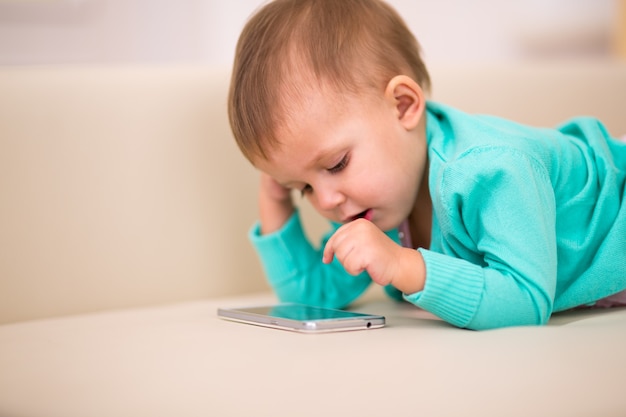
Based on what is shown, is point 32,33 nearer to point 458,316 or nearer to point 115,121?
point 115,121

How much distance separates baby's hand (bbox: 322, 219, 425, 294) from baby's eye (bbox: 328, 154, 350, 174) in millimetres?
137

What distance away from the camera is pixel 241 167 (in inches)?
56.8

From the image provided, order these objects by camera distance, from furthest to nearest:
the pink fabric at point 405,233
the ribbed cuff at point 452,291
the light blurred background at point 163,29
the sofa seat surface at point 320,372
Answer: the light blurred background at point 163,29
the pink fabric at point 405,233
the ribbed cuff at point 452,291
the sofa seat surface at point 320,372

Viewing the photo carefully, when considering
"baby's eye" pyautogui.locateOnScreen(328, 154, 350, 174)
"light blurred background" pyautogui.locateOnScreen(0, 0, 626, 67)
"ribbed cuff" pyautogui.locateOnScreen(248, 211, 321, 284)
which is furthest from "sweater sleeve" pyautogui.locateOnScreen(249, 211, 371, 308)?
"light blurred background" pyautogui.locateOnScreen(0, 0, 626, 67)

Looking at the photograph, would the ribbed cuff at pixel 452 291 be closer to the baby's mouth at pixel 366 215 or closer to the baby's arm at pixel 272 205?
the baby's mouth at pixel 366 215

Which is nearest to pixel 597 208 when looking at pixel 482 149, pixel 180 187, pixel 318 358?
pixel 482 149

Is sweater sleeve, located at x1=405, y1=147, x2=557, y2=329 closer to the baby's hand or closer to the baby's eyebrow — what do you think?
the baby's hand

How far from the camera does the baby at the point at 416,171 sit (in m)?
0.97

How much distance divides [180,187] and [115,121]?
160 millimetres

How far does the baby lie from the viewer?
974mm

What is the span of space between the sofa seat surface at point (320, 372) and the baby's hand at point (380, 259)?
0.06 meters

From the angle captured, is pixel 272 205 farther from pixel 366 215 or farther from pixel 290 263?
pixel 366 215

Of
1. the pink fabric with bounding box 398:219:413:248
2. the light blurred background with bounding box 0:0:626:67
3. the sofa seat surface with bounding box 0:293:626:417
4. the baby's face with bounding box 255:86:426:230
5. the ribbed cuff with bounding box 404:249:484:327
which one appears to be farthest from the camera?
the light blurred background with bounding box 0:0:626:67

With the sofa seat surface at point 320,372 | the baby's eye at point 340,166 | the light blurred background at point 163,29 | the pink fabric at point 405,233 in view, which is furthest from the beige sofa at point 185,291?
the light blurred background at point 163,29
